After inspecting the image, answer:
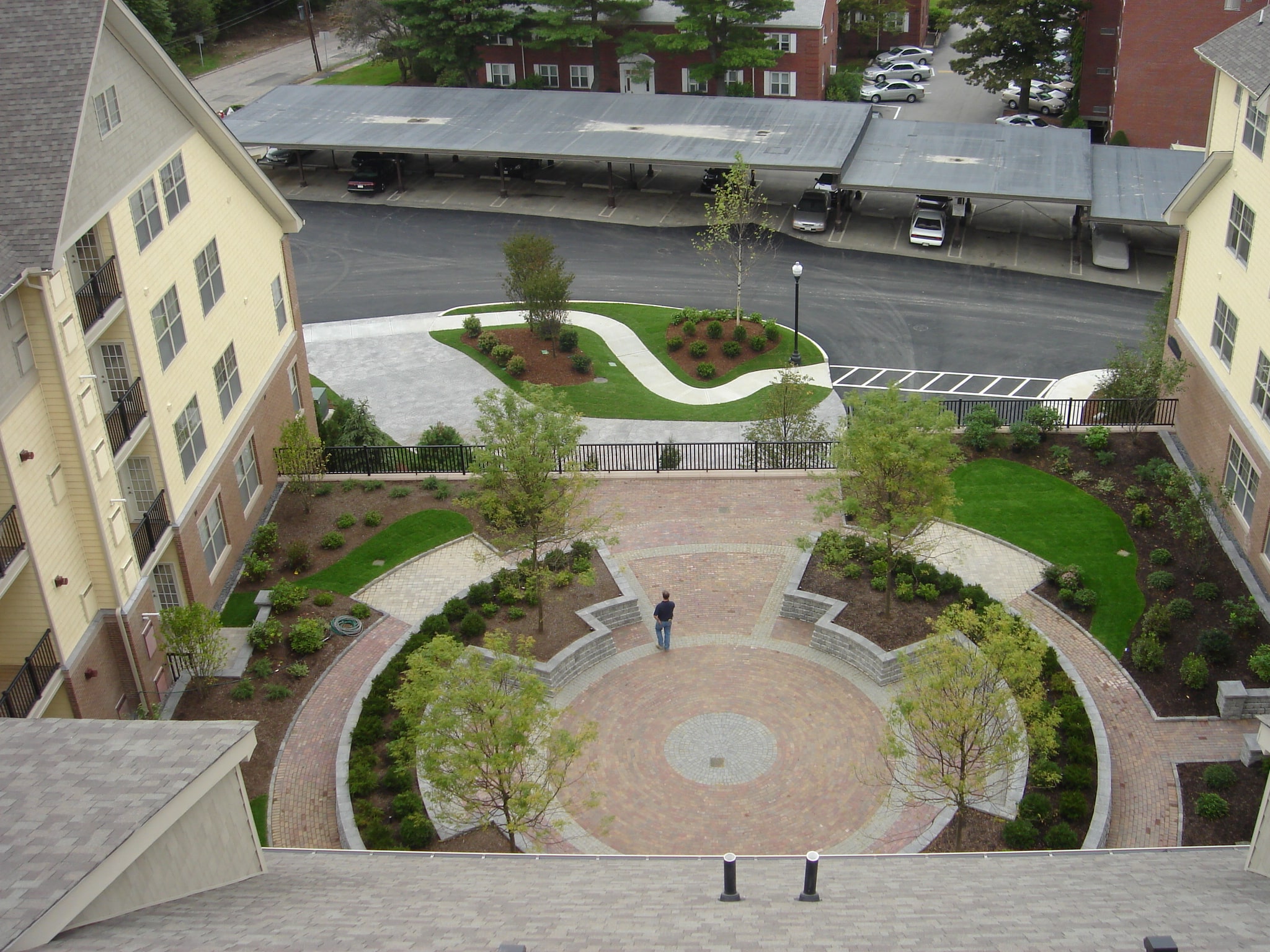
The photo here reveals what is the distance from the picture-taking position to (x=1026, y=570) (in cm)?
3356

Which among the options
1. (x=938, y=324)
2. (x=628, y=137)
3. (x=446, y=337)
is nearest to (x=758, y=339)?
(x=938, y=324)

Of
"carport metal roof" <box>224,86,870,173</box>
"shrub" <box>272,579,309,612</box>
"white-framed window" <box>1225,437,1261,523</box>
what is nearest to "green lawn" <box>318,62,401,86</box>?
"carport metal roof" <box>224,86,870,173</box>

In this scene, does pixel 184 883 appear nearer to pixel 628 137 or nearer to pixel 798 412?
pixel 798 412

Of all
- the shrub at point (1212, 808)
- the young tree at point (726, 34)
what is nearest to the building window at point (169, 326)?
the shrub at point (1212, 808)

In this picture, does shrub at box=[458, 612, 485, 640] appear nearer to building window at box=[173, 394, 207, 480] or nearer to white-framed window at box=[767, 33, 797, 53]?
building window at box=[173, 394, 207, 480]

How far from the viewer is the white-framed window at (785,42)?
2980 inches

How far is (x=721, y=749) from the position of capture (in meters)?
27.6

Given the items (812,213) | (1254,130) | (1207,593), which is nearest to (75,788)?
(1207,593)

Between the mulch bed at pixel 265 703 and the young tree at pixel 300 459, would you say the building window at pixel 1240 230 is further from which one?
the young tree at pixel 300 459

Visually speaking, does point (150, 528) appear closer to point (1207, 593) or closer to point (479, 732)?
point (479, 732)

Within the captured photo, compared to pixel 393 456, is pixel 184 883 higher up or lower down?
higher up

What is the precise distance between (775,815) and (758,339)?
2689cm

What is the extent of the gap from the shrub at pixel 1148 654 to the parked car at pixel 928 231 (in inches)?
1289

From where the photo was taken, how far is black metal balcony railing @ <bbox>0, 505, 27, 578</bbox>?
22.8 m
